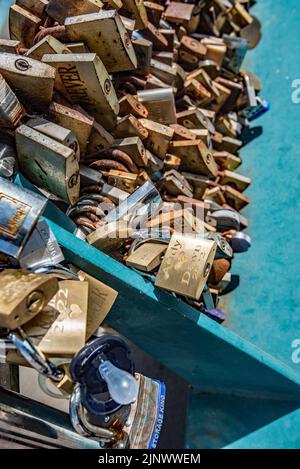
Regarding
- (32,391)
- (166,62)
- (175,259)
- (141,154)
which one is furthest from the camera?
(166,62)

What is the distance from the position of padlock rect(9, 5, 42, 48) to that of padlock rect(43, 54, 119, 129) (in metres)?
0.24

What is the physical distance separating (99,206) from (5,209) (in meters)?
0.39

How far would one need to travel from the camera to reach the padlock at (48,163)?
1146 mm

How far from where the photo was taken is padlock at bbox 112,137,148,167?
4.64ft

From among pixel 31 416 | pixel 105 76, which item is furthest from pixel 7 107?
pixel 31 416

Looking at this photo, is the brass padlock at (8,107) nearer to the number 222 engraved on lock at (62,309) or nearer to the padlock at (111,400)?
the number 222 engraved on lock at (62,309)

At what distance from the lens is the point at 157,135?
1.52m

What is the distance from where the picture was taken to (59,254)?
1.08 m

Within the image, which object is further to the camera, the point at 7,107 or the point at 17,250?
the point at 7,107

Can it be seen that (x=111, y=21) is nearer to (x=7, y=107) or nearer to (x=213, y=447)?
(x=7, y=107)

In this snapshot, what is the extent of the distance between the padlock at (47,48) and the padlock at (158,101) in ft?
1.10

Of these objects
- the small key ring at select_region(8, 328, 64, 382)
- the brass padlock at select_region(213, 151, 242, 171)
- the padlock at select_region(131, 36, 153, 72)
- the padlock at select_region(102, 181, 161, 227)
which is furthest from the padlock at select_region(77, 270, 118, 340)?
the brass padlock at select_region(213, 151, 242, 171)

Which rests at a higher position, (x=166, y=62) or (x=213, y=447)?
(x=166, y=62)

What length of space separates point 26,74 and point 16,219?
0.40m
